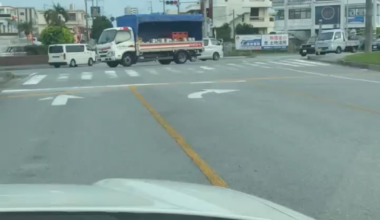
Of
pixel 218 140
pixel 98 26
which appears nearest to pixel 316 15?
pixel 98 26

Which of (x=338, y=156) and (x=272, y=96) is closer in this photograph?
(x=338, y=156)

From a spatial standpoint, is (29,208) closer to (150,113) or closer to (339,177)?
(339,177)

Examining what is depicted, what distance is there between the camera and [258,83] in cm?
2278

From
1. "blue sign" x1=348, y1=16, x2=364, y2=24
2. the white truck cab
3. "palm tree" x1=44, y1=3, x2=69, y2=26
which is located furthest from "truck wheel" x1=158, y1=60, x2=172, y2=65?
"blue sign" x1=348, y1=16, x2=364, y2=24

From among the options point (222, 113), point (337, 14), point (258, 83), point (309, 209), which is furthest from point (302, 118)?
point (337, 14)

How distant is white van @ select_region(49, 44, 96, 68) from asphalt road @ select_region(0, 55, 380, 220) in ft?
89.0

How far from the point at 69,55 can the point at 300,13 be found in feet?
179

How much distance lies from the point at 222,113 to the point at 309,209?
26.1 feet

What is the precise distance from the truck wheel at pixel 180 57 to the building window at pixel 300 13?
180 feet

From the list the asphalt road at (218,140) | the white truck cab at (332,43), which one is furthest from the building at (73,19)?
Answer: the asphalt road at (218,140)

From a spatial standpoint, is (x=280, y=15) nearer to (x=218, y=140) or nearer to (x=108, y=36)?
(x=108, y=36)

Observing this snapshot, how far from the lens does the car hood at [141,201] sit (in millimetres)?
2504

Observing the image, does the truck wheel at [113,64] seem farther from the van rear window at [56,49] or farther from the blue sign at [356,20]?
the blue sign at [356,20]

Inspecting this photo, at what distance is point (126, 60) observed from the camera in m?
40.1
